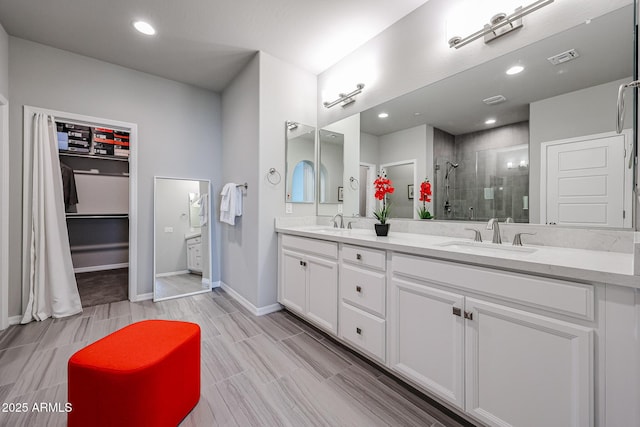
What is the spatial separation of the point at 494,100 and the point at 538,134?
363mm

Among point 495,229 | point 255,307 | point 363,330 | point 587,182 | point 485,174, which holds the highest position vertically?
point 485,174

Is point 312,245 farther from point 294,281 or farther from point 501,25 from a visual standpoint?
point 501,25

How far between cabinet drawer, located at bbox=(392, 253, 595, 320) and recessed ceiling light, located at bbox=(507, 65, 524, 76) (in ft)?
4.18

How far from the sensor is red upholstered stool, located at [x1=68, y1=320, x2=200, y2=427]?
110 centimetres

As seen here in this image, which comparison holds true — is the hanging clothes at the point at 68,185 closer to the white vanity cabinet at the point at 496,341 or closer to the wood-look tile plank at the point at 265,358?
the wood-look tile plank at the point at 265,358

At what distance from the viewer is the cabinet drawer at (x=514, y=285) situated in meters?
0.96

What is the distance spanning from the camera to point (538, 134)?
1542mm

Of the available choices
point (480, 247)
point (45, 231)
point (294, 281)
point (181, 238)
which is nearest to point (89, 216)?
point (45, 231)

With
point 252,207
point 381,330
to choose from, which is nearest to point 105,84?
point 252,207

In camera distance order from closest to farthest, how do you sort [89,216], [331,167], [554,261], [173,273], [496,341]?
[554,261]
[496,341]
[331,167]
[173,273]
[89,216]

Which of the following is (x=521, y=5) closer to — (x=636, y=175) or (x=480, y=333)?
(x=636, y=175)

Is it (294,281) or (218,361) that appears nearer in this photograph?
(218,361)

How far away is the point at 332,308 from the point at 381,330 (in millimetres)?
498

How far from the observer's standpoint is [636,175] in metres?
1.00
